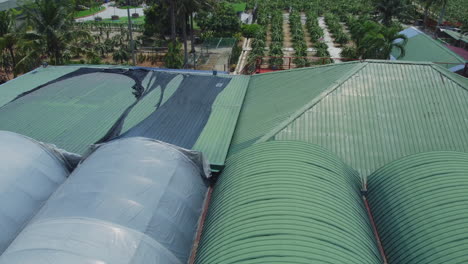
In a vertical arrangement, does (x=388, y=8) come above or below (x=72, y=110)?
above

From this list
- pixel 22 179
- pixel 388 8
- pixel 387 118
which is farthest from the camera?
pixel 388 8

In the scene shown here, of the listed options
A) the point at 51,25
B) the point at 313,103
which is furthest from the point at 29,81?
the point at 313,103

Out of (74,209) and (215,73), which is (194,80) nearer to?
(215,73)

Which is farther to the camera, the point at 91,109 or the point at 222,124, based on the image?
the point at 91,109

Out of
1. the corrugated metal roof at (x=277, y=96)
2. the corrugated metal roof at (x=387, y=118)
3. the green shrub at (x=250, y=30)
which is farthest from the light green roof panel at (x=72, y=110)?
the green shrub at (x=250, y=30)

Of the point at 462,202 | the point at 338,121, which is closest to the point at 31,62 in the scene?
the point at 338,121

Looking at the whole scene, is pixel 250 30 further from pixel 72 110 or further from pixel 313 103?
pixel 313 103

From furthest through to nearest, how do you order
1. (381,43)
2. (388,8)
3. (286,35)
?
(286,35) → (388,8) → (381,43)

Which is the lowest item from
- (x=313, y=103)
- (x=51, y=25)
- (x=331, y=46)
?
(x=331, y=46)
